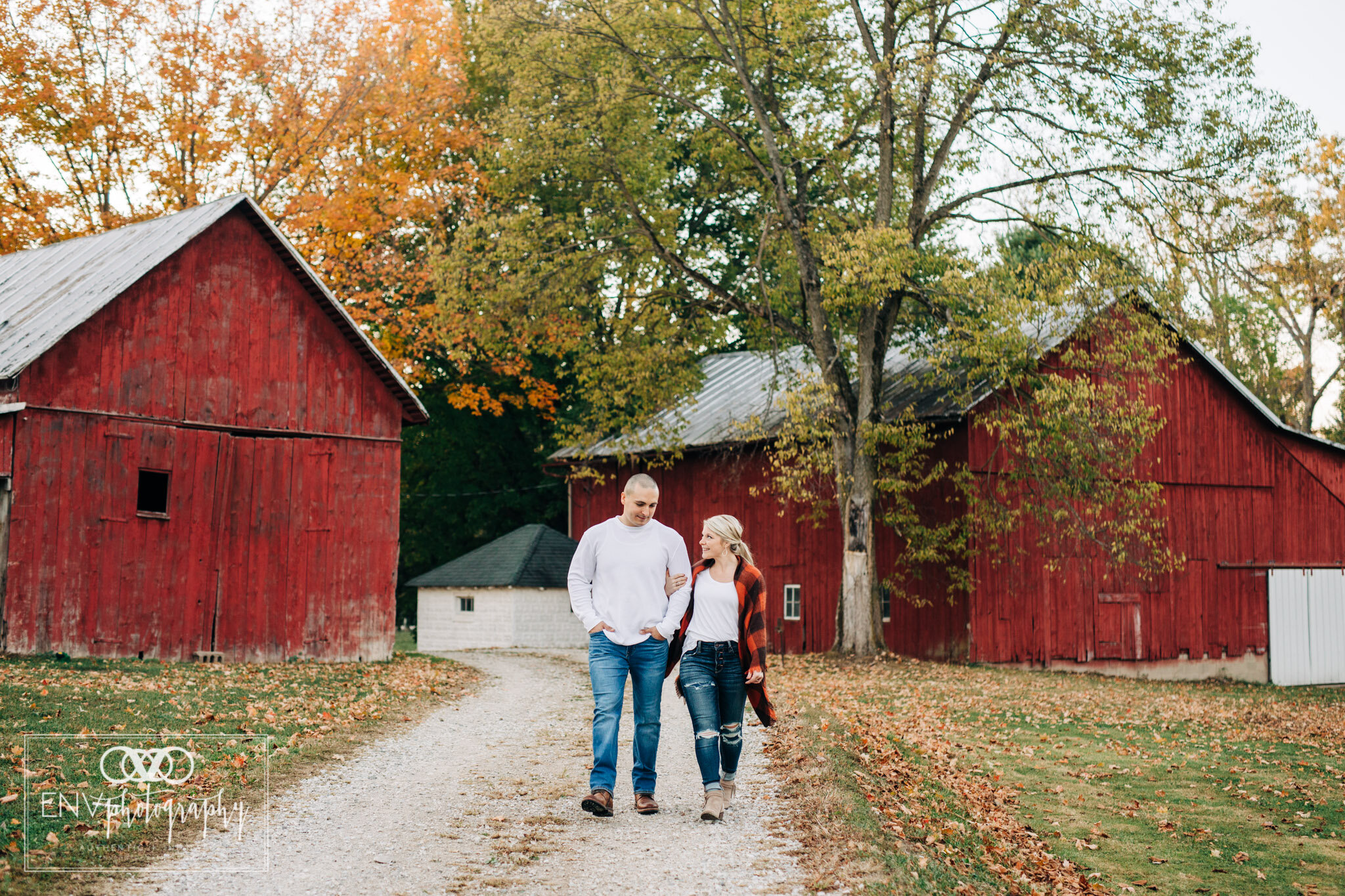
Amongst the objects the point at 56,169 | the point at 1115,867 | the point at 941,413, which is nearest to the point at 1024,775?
the point at 1115,867

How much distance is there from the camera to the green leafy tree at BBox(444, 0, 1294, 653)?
20141mm

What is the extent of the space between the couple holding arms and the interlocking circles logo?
3.07m

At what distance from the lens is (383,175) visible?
30.7 metres

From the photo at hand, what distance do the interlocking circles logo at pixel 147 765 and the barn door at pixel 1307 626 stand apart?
2424 centimetres

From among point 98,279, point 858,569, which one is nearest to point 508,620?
point 858,569

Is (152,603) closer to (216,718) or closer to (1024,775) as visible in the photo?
(216,718)

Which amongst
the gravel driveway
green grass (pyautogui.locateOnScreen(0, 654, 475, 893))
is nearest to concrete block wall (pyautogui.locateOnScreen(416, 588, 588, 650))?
green grass (pyautogui.locateOnScreen(0, 654, 475, 893))

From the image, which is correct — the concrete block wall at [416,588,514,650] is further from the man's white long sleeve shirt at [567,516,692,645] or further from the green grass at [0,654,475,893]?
the man's white long sleeve shirt at [567,516,692,645]

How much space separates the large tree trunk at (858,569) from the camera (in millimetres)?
21719

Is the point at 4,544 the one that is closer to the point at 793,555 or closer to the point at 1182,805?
the point at 1182,805

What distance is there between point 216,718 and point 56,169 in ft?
76.8

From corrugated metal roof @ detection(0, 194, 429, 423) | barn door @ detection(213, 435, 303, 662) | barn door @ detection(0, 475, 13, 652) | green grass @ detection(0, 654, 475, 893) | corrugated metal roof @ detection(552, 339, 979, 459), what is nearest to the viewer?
green grass @ detection(0, 654, 475, 893)

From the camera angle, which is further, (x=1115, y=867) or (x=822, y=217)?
(x=822, y=217)

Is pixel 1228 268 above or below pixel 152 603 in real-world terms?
above
